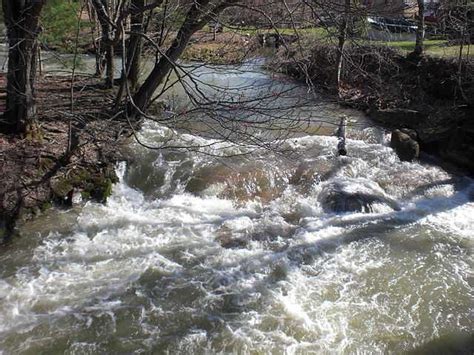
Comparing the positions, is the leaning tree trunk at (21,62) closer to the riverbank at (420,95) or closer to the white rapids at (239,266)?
the white rapids at (239,266)

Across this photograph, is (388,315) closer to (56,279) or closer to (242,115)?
(242,115)

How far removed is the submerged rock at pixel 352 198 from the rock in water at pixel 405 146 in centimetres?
185

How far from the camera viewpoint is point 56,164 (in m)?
7.57

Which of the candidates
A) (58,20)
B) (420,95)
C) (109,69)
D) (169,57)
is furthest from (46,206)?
(420,95)

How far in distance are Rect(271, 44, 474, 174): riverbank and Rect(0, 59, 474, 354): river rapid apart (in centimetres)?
146

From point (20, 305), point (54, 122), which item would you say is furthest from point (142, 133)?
point (20, 305)

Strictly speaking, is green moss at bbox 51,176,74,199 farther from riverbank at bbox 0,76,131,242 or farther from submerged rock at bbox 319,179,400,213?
submerged rock at bbox 319,179,400,213

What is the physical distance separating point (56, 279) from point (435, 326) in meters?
4.40

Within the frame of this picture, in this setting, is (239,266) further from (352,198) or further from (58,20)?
(58,20)

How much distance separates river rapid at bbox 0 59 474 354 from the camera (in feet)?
16.9

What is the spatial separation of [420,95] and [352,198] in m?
6.59

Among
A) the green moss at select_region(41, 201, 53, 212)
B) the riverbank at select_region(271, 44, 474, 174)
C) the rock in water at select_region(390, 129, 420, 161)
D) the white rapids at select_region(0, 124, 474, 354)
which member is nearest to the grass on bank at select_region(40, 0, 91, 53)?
the white rapids at select_region(0, 124, 474, 354)

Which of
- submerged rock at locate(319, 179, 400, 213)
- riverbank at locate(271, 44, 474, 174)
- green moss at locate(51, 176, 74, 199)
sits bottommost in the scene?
submerged rock at locate(319, 179, 400, 213)

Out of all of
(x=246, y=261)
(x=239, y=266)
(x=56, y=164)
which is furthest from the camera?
(x=56, y=164)
